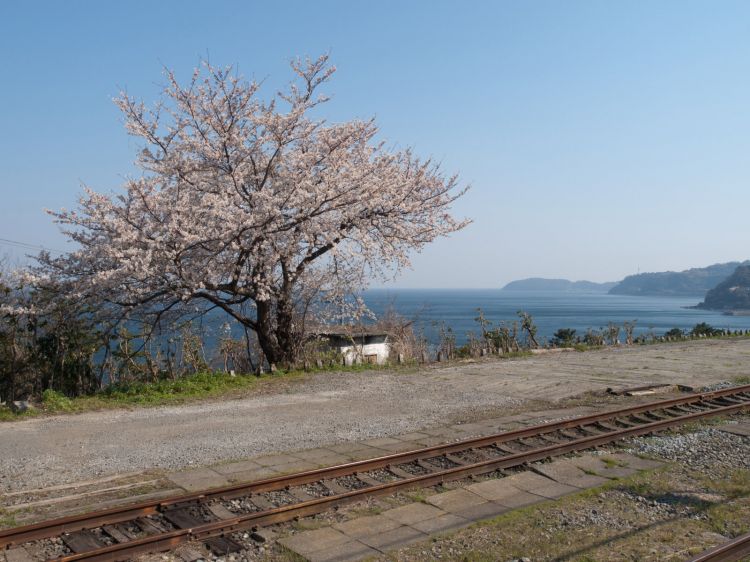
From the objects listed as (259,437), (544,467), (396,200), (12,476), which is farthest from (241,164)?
(544,467)

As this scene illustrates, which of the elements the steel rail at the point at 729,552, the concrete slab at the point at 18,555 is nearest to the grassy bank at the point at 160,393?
the concrete slab at the point at 18,555

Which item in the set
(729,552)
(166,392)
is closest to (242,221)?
(166,392)

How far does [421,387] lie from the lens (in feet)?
52.7

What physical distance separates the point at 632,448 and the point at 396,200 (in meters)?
10.3

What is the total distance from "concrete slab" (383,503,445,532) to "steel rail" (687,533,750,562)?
8.56 ft

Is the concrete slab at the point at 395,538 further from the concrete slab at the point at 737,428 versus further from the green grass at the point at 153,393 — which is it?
the green grass at the point at 153,393

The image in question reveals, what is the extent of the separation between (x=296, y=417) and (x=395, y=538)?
6.02 meters

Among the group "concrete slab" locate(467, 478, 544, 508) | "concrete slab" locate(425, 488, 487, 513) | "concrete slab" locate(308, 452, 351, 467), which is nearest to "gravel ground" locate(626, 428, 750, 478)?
"concrete slab" locate(467, 478, 544, 508)

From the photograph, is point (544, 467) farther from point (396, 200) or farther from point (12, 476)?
point (396, 200)

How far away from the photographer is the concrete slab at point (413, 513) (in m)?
7.06

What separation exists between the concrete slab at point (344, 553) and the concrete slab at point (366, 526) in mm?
237

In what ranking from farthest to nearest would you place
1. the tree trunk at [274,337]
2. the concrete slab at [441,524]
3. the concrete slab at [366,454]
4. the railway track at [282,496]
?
1. the tree trunk at [274,337]
2. the concrete slab at [366,454]
3. the concrete slab at [441,524]
4. the railway track at [282,496]

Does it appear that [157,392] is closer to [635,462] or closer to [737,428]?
[635,462]

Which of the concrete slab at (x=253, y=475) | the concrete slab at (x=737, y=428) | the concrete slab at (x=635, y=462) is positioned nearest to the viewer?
the concrete slab at (x=253, y=475)
